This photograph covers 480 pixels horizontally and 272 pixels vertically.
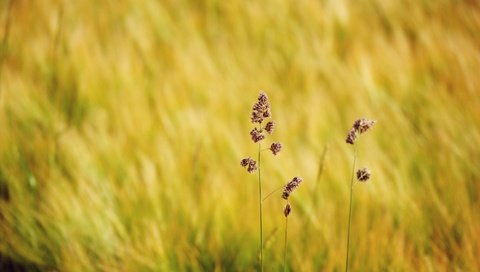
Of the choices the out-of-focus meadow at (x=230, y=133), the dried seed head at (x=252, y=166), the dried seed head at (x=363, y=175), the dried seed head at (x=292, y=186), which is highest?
the out-of-focus meadow at (x=230, y=133)

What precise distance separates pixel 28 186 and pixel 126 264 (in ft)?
1.16

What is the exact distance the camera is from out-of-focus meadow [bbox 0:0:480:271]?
0.98 metres

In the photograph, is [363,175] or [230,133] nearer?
[363,175]

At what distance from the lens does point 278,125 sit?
4.42 ft

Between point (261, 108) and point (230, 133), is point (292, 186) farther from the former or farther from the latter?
point (230, 133)

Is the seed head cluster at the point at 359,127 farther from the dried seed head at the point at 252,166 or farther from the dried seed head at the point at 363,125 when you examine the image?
the dried seed head at the point at 252,166

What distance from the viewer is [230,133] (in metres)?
1.27

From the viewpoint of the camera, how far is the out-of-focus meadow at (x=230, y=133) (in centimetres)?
98

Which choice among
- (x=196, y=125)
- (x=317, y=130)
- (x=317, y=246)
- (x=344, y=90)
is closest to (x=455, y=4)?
(x=344, y=90)

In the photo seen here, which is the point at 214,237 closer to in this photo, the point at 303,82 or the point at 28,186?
the point at 28,186

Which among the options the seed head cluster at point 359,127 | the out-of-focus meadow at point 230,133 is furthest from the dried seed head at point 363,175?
the out-of-focus meadow at point 230,133

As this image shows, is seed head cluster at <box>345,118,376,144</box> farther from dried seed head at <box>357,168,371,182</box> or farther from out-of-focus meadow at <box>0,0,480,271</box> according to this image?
out-of-focus meadow at <box>0,0,480,271</box>

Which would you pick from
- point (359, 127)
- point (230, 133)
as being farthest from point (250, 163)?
point (230, 133)

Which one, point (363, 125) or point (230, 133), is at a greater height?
point (230, 133)
